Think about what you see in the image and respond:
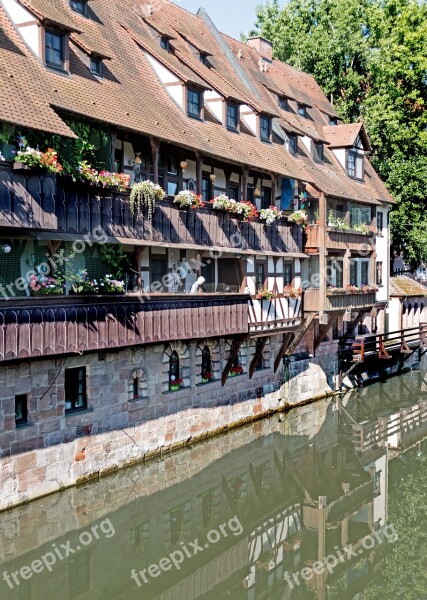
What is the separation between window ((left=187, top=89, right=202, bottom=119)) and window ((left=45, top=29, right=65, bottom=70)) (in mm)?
5279

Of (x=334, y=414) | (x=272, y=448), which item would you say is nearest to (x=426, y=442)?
(x=334, y=414)

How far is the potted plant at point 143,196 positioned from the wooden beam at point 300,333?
9.84 m

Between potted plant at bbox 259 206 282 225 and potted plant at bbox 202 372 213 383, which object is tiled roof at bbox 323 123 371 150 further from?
potted plant at bbox 202 372 213 383

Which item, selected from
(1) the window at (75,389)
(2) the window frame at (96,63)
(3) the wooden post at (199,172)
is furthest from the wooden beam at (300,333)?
(2) the window frame at (96,63)

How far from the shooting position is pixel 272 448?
861 inches

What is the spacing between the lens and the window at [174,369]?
20594 mm

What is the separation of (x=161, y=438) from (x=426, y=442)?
9334mm

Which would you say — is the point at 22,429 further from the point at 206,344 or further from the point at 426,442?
the point at 426,442

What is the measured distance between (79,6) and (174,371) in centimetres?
1086

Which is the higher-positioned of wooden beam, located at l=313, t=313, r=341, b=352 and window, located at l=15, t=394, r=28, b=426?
wooden beam, located at l=313, t=313, r=341, b=352

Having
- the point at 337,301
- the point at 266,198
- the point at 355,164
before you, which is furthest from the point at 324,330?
the point at 355,164

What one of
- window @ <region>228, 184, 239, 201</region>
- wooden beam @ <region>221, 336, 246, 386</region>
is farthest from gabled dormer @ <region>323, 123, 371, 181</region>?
wooden beam @ <region>221, 336, 246, 386</region>

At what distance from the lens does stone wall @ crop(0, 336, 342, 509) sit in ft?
50.6

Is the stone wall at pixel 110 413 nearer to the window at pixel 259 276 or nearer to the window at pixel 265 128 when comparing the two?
the window at pixel 259 276
